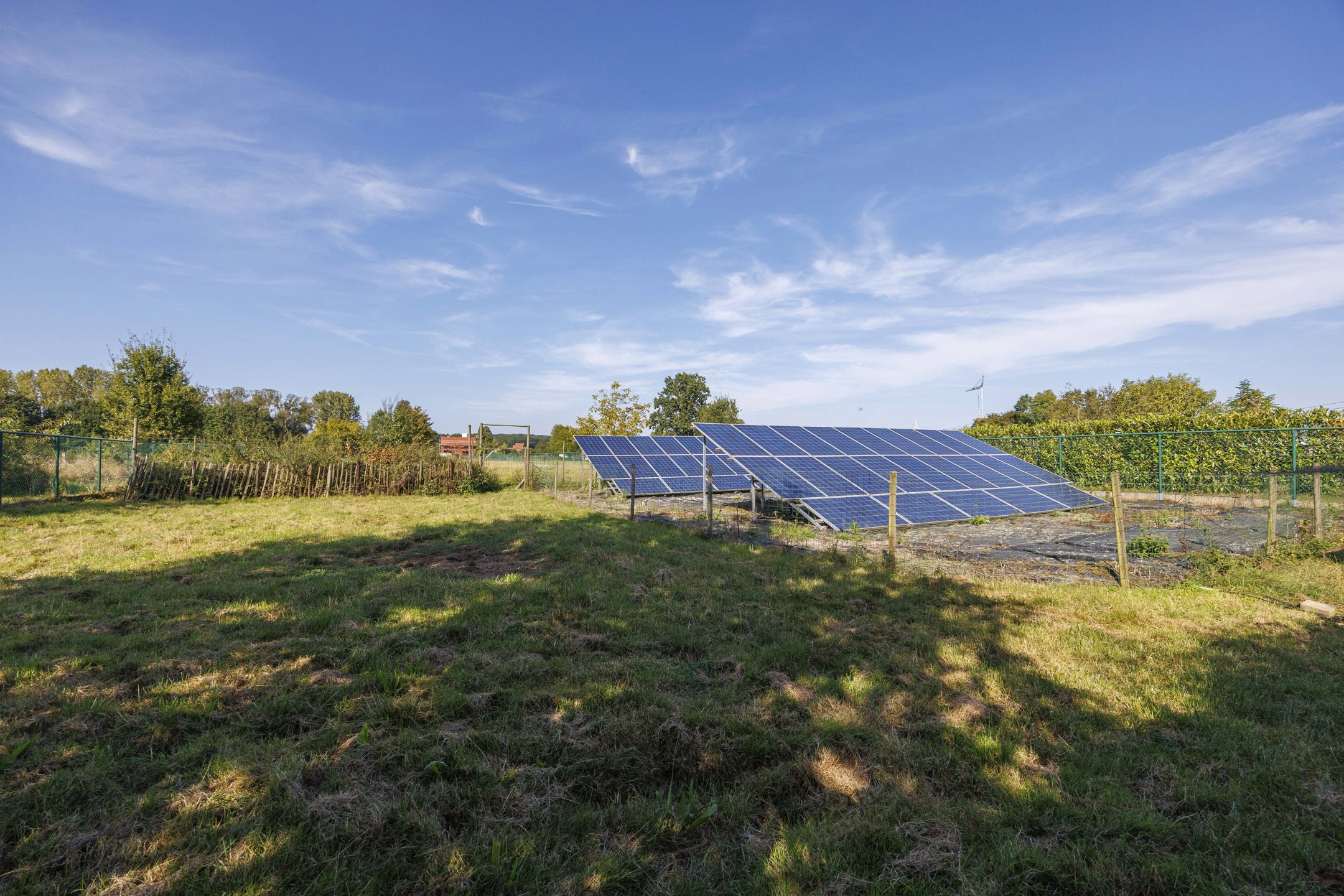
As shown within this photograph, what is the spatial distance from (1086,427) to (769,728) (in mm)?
25491

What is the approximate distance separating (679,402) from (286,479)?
1697 inches

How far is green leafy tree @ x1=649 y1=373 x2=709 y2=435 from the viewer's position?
57.6 m

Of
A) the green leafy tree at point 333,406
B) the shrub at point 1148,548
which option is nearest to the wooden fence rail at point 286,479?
the shrub at point 1148,548

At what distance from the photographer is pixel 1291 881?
87.0 inches

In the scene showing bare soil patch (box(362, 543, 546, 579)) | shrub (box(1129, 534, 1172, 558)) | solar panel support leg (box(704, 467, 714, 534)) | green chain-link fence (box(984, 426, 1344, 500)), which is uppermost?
green chain-link fence (box(984, 426, 1344, 500))

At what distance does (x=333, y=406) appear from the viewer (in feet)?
241

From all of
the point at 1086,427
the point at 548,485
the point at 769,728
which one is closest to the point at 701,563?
the point at 769,728

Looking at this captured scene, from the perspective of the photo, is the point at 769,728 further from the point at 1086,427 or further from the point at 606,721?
the point at 1086,427

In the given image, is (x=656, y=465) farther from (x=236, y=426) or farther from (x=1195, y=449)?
(x=236, y=426)

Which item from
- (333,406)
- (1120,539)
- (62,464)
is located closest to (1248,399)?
(1120,539)

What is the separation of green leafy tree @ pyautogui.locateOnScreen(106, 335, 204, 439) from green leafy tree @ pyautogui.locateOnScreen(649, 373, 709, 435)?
130 feet

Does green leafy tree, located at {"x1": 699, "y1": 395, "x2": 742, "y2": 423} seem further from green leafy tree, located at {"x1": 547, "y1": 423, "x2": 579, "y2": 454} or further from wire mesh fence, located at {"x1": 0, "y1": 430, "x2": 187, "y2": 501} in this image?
wire mesh fence, located at {"x1": 0, "y1": 430, "x2": 187, "y2": 501}

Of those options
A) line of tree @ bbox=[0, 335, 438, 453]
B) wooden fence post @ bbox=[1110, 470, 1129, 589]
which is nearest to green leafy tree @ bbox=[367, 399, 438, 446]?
line of tree @ bbox=[0, 335, 438, 453]

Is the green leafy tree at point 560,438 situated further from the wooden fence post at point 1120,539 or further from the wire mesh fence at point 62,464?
the wooden fence post at point 1120,539
